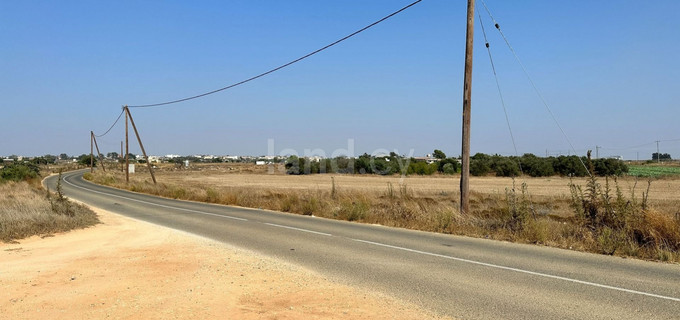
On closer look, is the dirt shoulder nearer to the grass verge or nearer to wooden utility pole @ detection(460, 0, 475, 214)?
the grass verge

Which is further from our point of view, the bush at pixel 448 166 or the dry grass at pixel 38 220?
the bush at pixel 448 166

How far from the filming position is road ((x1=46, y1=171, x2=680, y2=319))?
6199 millimetres

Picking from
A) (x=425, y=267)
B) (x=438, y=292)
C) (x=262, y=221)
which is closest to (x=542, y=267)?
(x=425, y=267)

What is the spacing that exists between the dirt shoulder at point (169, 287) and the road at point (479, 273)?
0.70 m

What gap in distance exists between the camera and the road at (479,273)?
620 centimetres

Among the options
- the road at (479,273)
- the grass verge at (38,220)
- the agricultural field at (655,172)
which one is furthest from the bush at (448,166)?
the grass verge at (38,220)

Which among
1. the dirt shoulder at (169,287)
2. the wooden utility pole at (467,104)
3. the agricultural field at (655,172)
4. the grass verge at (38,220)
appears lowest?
the dirt shoulder at (169,287)

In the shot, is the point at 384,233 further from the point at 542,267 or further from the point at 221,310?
the point at 221,310

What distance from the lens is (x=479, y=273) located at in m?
8.24

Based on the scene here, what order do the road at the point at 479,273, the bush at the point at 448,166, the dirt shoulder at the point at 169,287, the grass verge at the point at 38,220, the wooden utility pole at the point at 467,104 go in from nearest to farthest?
1. the dirt shoulder at the point at 169,287
2. the road at the point at 479,273
3. the grass verge at the point at 38,220
4. the wooden utility pole at the point at 467,104
5. the bush at the point at 448,166

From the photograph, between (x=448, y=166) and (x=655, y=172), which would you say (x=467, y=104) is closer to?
(x=448, y=166)

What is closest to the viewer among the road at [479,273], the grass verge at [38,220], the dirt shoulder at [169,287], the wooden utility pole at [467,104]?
the dirt shoulder at [169,287]

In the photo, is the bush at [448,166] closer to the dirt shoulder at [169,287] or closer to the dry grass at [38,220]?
the dry grass at [38,220]

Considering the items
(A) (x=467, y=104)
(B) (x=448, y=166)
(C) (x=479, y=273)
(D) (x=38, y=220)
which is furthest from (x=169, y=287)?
(B) (x=448, y=166)
